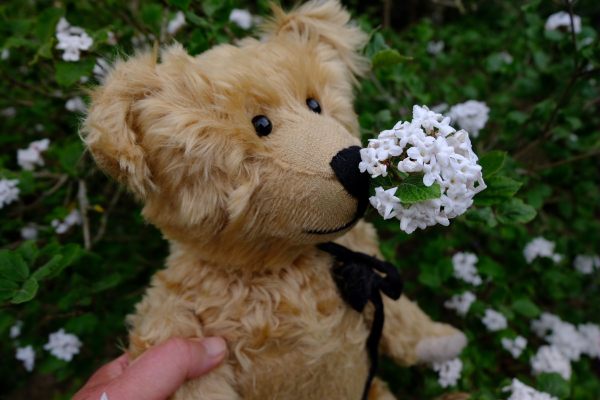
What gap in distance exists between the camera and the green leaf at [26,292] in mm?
896

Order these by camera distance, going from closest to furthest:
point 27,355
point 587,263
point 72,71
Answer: point 72,71, point 27,355, point 587,263

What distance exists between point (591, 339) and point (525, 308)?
1.28ft

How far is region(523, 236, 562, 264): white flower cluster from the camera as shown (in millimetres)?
1418

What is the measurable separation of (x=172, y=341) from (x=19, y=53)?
1.22 meters

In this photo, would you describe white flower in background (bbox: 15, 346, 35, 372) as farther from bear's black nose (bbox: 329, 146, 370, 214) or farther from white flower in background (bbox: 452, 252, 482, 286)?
white flower in background (bbox: 452, 252, 482, 286)

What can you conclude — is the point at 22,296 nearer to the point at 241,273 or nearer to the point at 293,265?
the point at 241,273

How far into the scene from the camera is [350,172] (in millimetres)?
736

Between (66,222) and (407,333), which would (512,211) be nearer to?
(407,333)

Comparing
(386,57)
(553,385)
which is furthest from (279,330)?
(553,385)

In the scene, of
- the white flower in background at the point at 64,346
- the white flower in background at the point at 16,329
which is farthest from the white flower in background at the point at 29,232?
the white flower in background at the point at 64,346

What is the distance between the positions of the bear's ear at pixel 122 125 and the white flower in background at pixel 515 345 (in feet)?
3.52

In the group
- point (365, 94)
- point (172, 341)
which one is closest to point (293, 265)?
point (172, 341)

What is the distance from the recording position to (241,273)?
90cm

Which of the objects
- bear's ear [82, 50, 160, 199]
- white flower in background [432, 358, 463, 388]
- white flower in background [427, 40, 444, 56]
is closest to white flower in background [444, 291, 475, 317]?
white flower in background [432, 358, 463, 388]
